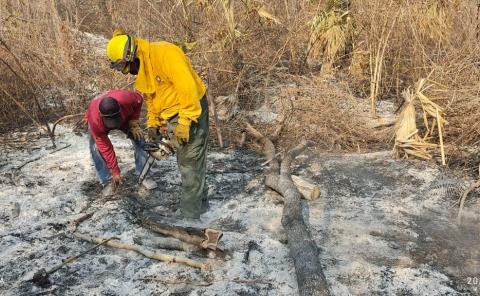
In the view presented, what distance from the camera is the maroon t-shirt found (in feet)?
13.5

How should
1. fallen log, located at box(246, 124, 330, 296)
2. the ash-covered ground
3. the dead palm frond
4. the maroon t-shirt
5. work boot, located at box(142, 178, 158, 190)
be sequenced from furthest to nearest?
the dead palm frond → work boot, located at box(142, 178, 158, 190) → the maroon t-shirt → the ash-covered ground → fallen log, located at box(246, 124, 330, 296)

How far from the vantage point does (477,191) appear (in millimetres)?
4383

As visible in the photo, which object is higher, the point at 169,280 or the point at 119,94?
the point at 119,94

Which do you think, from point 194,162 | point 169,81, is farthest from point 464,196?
point 169,81

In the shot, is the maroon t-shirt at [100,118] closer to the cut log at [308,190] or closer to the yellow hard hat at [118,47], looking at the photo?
the yellow hard hat at [118,47]

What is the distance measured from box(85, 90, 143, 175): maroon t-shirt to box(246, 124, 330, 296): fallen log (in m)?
1.54

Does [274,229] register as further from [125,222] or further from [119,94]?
[119,94]

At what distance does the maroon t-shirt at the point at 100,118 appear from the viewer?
4117mm

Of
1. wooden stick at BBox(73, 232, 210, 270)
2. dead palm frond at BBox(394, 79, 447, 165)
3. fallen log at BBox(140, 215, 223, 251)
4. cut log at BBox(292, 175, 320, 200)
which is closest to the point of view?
wooden stick at BBox(73, 232, 210, 270)

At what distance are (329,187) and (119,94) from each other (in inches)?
92.4

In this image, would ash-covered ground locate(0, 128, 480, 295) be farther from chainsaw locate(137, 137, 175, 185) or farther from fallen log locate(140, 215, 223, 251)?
chainsaw locate(137, 137, 175, 185)

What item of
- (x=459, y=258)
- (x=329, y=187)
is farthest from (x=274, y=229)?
(x=459, y=258)

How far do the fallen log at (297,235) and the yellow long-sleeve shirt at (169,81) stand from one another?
1176mm

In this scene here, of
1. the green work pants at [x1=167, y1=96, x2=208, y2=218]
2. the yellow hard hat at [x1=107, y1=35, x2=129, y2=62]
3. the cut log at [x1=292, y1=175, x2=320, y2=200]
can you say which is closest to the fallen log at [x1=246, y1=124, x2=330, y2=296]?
the cut log at [x1=292, y1=175, x2=320, y2=200]
